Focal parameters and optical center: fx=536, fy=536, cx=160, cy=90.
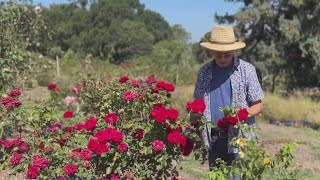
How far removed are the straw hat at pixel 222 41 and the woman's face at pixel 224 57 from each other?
0.04 meters

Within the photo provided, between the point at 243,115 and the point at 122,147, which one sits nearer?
the point at 243,115

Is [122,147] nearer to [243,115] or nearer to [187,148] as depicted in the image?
Answer: [187,148]

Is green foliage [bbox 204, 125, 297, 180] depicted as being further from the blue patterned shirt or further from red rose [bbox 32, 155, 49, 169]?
red rose [bbox 32, 155, 49, 169]

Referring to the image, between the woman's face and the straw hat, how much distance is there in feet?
0.13

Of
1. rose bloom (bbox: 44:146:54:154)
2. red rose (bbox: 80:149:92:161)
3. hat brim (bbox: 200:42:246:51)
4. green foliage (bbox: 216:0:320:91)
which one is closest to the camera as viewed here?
hat brim (bbox: 200:42:246:51)

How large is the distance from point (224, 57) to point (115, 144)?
91 centimetres

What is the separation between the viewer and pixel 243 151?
278cm

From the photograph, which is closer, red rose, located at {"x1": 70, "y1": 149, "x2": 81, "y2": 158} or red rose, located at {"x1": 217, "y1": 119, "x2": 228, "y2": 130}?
red rose, located at {"x1": 217, "y1": 119, "x2": 228, "y2": 130}

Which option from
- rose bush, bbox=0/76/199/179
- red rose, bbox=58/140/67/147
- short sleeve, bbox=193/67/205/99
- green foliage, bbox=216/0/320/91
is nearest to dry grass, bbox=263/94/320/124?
green foliage, bbox=216/0/320/91

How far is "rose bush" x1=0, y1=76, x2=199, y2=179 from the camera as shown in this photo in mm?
3484

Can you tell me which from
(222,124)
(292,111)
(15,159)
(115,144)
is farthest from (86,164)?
(292,111)

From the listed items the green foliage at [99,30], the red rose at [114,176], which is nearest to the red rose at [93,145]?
the red rose at [114,176]

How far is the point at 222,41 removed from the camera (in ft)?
11.5

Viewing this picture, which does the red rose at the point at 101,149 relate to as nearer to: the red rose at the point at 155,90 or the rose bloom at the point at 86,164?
the rose bloom at the point at 86,164
